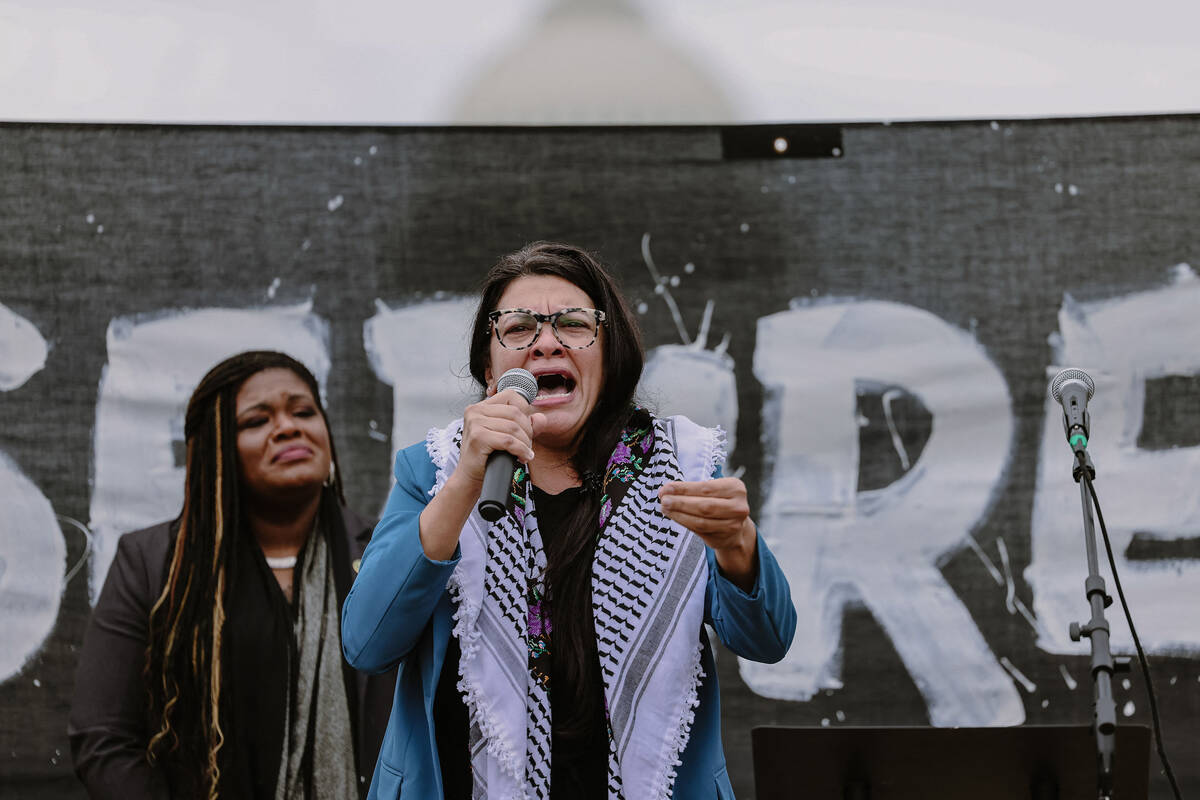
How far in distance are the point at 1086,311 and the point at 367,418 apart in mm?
2070

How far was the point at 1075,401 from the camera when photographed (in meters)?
1.93

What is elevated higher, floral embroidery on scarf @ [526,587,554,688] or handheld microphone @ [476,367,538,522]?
handheld microphone @ [476,367,538,522]

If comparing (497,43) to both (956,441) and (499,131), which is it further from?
(956,441)

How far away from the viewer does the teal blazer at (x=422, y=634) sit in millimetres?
1719

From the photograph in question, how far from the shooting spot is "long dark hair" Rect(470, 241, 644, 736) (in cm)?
184

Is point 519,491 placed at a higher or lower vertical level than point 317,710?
higher

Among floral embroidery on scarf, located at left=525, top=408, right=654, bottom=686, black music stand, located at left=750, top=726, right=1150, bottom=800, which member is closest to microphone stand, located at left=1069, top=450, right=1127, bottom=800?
black music stand, located at left=750, top=726, right=1150, bottom=800

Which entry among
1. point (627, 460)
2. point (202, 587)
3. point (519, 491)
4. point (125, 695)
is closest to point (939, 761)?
point (627, 460)

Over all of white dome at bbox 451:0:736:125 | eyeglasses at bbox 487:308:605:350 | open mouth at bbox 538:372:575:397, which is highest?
white dome at bbox 451:0:736:125

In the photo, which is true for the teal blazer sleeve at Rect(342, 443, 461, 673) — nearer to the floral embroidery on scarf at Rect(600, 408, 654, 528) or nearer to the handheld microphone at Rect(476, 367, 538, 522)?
the handheld microphone at Rect(476, 367, 538, 522)

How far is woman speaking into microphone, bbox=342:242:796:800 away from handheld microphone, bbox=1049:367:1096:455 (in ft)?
1.79

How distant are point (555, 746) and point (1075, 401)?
1004 mm

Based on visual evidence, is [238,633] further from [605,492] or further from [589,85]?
[589,85]

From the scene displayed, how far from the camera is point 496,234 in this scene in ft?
11.3
